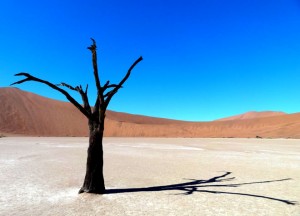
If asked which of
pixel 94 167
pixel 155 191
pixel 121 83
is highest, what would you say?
pixel 121 83

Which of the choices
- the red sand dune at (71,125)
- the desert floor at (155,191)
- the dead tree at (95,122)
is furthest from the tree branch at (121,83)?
the red sand dune at (71,125)

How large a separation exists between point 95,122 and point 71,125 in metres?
61.0

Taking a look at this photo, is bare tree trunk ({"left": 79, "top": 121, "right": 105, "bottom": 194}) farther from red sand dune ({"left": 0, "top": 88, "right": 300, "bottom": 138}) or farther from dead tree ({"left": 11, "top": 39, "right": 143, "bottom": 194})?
red sand dune ({"left": 0, "top": 88, "right": 300, "bottom": 138})

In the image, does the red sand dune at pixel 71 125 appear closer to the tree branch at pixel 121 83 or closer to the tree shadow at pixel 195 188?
the tree shadow at pixel 195 188

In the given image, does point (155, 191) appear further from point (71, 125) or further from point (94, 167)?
point (71, 125)

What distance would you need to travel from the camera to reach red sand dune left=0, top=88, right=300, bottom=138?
190ft

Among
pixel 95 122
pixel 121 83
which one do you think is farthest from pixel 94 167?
pixel 121 83

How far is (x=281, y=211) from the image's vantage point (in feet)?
23.9

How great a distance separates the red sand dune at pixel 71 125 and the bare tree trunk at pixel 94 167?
47.6 metres

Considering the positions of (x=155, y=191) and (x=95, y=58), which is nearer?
(x=155, y=191)

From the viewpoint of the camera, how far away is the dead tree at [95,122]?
902cm

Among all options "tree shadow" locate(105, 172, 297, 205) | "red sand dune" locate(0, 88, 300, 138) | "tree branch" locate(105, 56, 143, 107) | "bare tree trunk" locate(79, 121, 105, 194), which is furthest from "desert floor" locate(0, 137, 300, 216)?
"red sand dune" locate(0, 88, 300, 138)

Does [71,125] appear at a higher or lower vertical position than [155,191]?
higher

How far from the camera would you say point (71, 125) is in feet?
224
